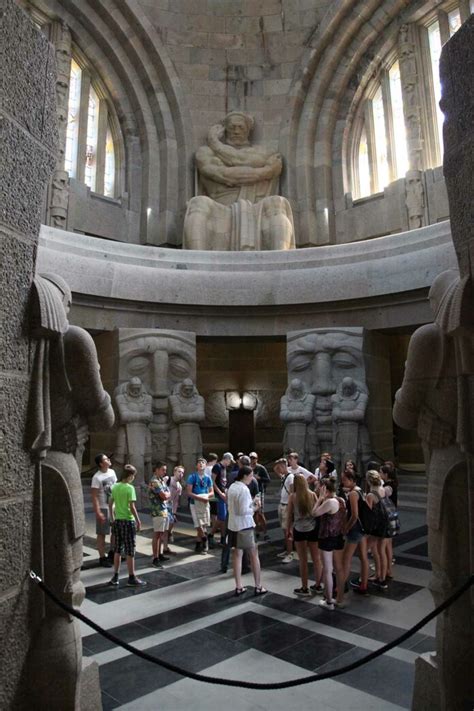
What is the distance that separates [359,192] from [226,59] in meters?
5.82

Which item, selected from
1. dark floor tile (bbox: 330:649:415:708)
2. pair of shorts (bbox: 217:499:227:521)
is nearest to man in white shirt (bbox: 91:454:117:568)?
pair of shorts (bbox: 217:499:227:521)

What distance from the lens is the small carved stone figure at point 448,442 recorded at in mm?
2449

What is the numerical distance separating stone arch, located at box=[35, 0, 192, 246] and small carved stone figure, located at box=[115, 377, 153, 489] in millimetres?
6996

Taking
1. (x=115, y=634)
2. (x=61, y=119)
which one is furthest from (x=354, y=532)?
(x=61, y=119)

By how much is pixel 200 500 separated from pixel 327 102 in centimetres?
1417

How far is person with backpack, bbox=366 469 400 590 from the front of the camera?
15.9ft

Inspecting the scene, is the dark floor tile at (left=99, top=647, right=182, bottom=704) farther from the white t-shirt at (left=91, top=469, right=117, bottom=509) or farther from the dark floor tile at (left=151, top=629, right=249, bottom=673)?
the white t-shirt at (left=91, top=469, right=117, bottom=509)

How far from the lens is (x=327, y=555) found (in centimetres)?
448

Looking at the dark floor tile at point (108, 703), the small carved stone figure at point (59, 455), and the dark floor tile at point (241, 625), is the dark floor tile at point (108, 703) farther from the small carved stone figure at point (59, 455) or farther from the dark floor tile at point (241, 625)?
the dark floor tile at point (241, 625)

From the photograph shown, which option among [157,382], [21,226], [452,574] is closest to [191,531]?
[157,382]

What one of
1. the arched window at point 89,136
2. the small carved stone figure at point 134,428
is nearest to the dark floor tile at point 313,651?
the small carved stone figure at point 134,428

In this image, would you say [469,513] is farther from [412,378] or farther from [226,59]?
[226,59]

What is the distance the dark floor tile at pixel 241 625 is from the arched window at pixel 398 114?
13885 millimetres

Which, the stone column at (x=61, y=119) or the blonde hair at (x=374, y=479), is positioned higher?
the stone column at (x=61, y=119)
